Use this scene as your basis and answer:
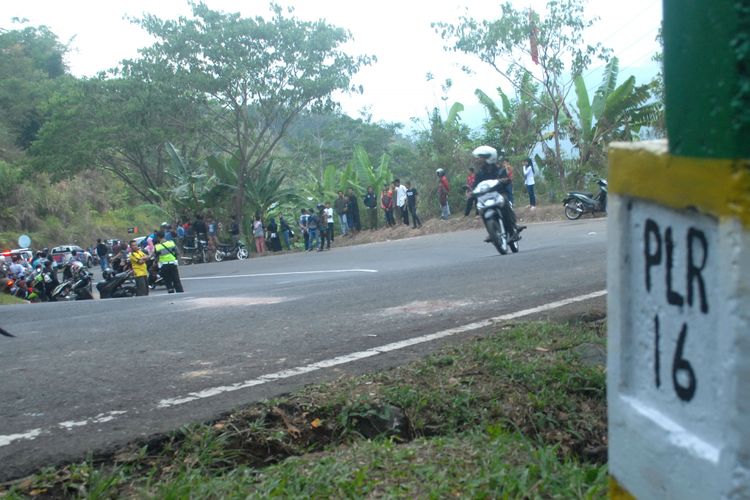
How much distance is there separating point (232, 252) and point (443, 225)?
A: 8826 mm

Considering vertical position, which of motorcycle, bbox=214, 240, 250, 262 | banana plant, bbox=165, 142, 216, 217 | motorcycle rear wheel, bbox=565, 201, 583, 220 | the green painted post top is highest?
banana plant, bbox=165, 142, 216, 217

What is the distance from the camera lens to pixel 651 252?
4.32ft

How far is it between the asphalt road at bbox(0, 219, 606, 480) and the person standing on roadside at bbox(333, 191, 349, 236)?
60.9ft

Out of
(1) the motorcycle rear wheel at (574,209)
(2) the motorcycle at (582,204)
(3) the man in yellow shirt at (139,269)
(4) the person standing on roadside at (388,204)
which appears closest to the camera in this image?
(3) the man in yellow shirt at (139,269)

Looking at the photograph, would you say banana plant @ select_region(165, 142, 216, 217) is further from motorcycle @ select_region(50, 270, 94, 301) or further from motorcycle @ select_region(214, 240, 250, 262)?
motorcycle @ select_region(50, 270, 94, 301)

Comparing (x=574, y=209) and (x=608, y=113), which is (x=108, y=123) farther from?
(x=608, y=113)

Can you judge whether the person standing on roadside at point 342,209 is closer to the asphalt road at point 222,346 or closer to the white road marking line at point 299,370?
the asphalt road at point 222,346

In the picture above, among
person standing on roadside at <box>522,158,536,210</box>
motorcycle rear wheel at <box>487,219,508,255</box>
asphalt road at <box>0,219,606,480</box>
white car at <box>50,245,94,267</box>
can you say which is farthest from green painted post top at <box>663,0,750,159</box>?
→ white car at <box>50,245,94,267</box>

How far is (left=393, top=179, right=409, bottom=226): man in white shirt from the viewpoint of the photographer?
27.6 m

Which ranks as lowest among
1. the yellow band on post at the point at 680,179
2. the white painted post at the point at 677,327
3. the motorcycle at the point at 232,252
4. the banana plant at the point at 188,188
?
the motorcycle at the point at 232,252

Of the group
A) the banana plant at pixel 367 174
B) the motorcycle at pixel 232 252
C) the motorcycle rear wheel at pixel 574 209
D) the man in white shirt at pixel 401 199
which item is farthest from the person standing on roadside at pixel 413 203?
the motorcycle at pixel 232 252

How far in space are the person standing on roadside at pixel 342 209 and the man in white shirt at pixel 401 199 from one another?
2393 millimetres

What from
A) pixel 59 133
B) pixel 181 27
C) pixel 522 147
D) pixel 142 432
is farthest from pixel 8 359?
pixel 59 133

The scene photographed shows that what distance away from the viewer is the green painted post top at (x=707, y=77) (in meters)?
1.02
